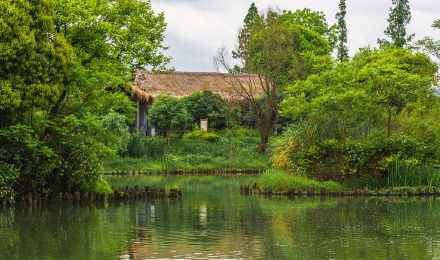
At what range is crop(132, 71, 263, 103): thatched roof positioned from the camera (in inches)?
2090

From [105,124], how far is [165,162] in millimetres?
5016

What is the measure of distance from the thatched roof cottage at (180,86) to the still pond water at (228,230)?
A: 31074 millimetres

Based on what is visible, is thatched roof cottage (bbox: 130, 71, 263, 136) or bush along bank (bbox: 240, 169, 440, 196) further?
thatched roof cottage (bbox: 130, 71, 263, 136)

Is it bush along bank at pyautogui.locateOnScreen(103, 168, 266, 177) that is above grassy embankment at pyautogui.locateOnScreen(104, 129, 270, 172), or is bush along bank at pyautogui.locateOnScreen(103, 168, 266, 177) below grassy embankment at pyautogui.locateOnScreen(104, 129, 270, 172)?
below

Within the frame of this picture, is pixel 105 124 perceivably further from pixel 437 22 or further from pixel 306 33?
pixel 306 33

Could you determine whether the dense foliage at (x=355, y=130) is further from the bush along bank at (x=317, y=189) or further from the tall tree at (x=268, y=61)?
the tall tree at (x=268, y=61)

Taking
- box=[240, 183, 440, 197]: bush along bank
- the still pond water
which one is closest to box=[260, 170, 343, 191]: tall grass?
box=[240, 183, 440, 197]: bush along bank

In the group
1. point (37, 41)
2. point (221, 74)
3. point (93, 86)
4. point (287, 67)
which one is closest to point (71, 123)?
point (93, 86)

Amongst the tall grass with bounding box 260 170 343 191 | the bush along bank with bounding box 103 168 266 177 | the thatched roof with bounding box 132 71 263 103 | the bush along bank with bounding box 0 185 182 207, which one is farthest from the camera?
the thatched roof with bounding box 132 71 263 103

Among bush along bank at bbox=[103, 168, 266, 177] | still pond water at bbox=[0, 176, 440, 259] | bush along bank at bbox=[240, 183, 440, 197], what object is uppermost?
bush along bank at bbox=[103, 168, 266, 177]

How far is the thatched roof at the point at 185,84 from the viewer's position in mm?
53094

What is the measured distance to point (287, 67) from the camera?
52094 millimetres

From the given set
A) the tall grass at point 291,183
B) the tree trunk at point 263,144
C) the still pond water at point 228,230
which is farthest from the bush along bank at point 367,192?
the tree trunk at point 263,144

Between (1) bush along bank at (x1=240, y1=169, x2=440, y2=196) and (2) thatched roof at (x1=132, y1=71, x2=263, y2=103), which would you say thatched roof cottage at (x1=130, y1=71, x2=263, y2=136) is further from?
(1) bush along bank at (x1=240, y1=169, x2=440, y2=196)
